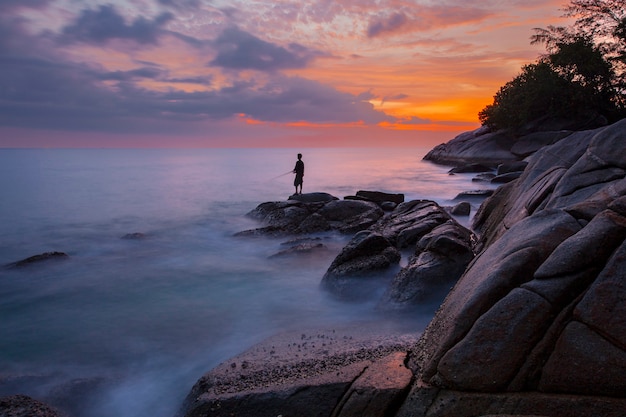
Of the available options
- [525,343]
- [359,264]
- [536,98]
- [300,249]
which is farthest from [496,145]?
[525,343]

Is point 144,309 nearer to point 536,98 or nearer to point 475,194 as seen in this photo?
point 475,194

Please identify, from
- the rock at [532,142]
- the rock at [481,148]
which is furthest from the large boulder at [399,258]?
the rock at [481,148]

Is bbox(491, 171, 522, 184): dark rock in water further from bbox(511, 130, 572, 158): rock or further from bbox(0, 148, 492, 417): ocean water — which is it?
bbox(0, 148, 492, 417): ocean water

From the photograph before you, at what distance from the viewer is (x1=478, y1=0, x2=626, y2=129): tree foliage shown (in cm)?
3888

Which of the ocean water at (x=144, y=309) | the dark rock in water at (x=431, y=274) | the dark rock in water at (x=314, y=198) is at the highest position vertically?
the dark rock in water at (x=314, y=198)

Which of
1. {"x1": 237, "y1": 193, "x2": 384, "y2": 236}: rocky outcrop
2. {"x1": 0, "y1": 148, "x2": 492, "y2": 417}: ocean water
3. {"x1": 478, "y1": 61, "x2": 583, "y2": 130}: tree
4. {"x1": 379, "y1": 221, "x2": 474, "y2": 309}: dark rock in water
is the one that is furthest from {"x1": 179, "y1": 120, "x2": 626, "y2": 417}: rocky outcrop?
{"x1": 478, "y1": 61, "x2": 583, "y2": 130}: tree

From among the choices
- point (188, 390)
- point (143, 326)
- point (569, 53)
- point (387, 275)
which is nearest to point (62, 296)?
point (143, 326)

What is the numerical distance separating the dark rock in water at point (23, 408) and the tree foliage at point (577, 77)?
45335mm

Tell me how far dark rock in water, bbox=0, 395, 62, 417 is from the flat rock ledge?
6.89 ft

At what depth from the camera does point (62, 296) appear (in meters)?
12.8

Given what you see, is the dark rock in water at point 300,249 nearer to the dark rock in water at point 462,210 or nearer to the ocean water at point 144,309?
the ocean water at point 144,309

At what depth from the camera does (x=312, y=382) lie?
19.0 ft

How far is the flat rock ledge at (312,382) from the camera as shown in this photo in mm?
5305

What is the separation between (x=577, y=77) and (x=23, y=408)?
160ft
